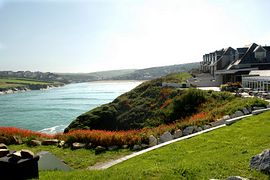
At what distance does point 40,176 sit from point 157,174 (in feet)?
10.1

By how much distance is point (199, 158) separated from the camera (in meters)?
9.86

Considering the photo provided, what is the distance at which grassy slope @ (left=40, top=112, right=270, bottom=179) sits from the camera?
7.82 meters

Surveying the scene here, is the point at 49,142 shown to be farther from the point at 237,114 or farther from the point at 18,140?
the point at 237,114

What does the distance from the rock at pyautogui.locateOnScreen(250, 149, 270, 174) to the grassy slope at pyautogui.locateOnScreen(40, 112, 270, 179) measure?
6.3 inches

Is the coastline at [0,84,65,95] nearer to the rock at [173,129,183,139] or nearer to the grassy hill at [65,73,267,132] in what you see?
the grassy hill at [65,73,267,132]

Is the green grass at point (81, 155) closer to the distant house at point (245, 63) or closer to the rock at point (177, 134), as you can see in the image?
the rock at point (177, 134)

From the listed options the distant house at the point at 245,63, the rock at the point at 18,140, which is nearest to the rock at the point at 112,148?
the rock at the point at 18,140

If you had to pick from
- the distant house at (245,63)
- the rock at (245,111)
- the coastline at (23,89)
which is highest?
the distant house at (245,63)

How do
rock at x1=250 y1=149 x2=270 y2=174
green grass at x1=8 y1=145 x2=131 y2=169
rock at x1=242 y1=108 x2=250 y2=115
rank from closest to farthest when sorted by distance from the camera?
rock at x1=250 y1=149 x2=270 y2=174 → green grass at x1=8 y1=145 x2=131 y2=169 → rock at x1=242 y1=108 x2=250 y2=115

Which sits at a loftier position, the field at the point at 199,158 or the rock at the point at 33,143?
the field at the point at 199,158

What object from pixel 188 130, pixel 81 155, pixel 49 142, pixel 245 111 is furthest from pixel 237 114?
pixel 49 142

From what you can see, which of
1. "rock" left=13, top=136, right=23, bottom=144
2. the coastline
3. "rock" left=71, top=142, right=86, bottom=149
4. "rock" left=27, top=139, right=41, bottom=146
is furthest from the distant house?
the coastline

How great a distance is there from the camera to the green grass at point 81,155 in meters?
12.5

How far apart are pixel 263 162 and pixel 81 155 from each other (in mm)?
8287
